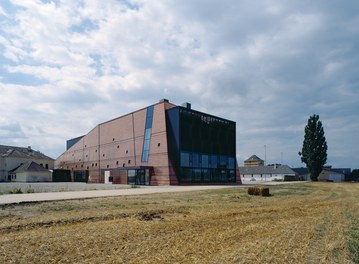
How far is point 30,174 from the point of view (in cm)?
7688

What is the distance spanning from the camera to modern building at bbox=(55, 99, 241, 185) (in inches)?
1975

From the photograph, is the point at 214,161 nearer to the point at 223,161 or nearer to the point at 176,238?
the point at 223,161

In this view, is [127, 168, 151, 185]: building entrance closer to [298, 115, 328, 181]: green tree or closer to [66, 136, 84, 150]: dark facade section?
[66, 136, 84, 150]: dark facade section

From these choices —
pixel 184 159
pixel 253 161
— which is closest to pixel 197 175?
pixel 184 159

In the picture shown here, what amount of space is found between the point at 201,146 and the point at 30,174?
4856cm

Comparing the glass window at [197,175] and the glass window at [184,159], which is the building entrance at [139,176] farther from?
the glass window at [197,175]

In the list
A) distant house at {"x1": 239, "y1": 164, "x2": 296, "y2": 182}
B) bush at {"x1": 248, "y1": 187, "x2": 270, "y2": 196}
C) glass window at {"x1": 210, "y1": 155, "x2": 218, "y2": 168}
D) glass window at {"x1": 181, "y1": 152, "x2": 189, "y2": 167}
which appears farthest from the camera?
distant house at {"x1": 239, "y1": 164, "x2": 296, "y2": 182}

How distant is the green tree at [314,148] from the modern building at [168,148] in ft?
96.0

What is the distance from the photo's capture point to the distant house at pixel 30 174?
7662 cm

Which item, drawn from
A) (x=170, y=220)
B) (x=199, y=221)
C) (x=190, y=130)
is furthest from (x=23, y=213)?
(x=190, y=130)

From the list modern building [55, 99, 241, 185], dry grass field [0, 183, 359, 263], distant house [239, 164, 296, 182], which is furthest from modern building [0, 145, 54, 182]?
dry grass field [0, 183, 359, 263]

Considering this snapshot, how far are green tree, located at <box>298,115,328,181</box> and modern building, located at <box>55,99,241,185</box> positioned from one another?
29.2 metres

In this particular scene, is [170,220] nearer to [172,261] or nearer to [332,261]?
[172,261]

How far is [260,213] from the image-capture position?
14844mm
